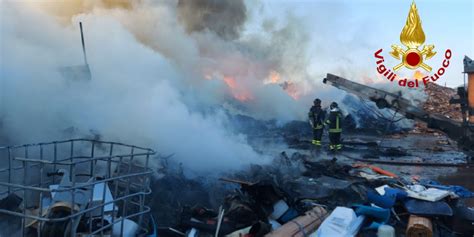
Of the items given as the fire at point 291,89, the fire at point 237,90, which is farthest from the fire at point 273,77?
the fire at point 237,90

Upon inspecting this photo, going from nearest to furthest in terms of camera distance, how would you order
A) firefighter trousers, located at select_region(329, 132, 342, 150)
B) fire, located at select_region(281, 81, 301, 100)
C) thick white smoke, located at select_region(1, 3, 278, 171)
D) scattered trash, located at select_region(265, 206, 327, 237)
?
scattered trash, located at select_region(265, 206, 327, 237) < thick white smoke, located at select_region(1, 3, 278, 171) < firefighter trousers, located at select_region(329, 132, 342, 150) < fire, located at select_region(281, 81, 301, 100)

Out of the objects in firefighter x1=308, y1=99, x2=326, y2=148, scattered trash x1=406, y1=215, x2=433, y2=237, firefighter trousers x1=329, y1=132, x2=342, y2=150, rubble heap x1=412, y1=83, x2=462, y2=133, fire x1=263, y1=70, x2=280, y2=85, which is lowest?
scattered trash x1=406, y1=215, x2=433, y2=237

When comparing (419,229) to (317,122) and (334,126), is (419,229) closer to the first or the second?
(334,126)

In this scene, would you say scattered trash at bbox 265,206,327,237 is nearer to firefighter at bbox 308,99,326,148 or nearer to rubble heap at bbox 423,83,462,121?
firefighter at bbox 308,99,326,148

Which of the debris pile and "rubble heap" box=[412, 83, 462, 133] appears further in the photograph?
Answer: "rubble heap" box=[412, 83, 462, 133]

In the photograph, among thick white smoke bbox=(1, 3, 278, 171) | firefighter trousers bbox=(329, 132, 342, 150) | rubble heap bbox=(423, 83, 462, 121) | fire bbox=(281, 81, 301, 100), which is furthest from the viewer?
rubble heap bbox=(423, 83, 462, 121)

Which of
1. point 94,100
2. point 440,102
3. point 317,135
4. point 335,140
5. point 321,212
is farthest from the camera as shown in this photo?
point 440,102

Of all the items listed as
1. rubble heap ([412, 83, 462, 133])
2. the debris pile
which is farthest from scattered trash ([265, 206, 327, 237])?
rubble heap ([412, 83, 462, 133])

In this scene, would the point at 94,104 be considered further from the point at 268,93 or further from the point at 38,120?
the point at 268,93

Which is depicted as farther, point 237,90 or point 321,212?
point 237,90

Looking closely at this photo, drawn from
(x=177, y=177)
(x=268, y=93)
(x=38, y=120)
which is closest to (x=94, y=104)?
(x=38, y=120)

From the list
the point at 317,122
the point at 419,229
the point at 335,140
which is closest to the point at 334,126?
the point at 335,140

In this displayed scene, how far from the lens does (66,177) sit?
2.48 metres

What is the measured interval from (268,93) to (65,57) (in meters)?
14.0
